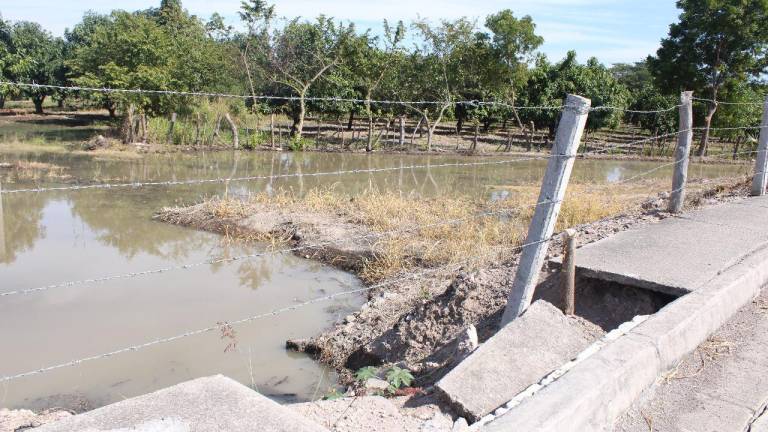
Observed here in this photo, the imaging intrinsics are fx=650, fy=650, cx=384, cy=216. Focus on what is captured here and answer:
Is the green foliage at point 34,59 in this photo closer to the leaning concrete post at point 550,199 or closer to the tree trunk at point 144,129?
the tree trunk at point 144,129

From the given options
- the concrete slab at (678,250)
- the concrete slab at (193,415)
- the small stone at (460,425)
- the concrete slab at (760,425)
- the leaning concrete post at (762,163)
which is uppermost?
the leaning concrete post at (762,163)

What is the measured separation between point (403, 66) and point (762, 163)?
2278 centimetres

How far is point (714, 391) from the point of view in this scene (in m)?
3.51

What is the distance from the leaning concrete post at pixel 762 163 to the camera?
25.2ft

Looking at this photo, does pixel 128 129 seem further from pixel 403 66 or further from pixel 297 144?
pixel 403 66

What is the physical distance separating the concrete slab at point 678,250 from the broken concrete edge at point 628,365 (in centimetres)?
19

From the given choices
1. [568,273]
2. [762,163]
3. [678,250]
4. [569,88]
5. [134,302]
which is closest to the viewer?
[568,273]

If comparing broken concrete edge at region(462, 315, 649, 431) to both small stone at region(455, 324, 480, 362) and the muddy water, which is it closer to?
small stone at region(455, 324, 480, 362)

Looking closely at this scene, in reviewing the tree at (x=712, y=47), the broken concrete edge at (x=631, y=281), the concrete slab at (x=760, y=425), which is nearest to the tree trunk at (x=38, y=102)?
the tree at (x=712, y=47)

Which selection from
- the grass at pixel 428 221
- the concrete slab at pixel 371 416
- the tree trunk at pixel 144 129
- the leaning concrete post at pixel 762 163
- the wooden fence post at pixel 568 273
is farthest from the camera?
the tree trunk at pixel 144 129

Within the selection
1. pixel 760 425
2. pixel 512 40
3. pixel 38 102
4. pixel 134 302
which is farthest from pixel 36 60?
pixel 760 425

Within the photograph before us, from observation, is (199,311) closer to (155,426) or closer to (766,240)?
(155,426)

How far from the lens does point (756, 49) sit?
25375 millimetres

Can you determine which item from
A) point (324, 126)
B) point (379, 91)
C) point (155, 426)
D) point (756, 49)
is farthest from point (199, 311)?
point (324, 126)
